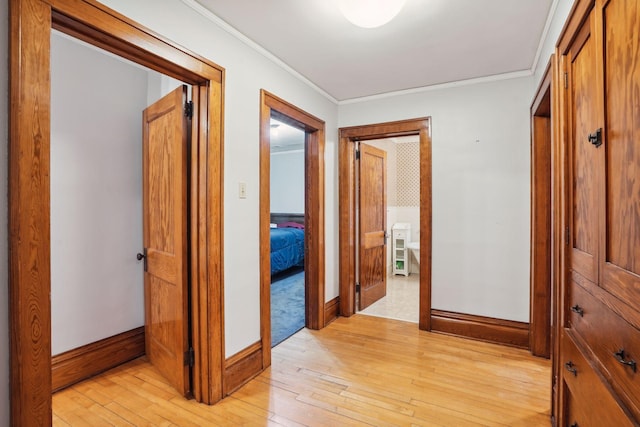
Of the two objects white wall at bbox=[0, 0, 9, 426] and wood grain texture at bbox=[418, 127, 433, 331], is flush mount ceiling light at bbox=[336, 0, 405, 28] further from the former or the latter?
wood grain texture at bbox=[418, 127, 433, 331]

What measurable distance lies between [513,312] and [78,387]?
336 centimetres

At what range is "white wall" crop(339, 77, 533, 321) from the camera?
2.83m

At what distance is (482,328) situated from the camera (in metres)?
2.96

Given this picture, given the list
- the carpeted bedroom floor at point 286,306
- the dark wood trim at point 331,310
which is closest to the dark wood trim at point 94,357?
the carpeted bedroom floor at point 286,306

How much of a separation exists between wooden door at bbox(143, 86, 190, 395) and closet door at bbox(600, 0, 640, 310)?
78.1 inches

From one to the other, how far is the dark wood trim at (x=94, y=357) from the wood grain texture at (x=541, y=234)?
3.18m

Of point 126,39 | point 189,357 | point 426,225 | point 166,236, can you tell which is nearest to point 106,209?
point 166,236

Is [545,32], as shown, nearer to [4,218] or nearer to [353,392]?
[353,392]

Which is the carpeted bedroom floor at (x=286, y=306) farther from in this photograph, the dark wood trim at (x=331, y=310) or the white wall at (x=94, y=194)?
the white wall at (x=94, y=194)

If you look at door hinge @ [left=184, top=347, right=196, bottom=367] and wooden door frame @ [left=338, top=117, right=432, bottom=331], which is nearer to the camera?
door hinge @ [left=184, top=347, right=196, bottom=367]

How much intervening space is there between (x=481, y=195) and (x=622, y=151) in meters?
2.05

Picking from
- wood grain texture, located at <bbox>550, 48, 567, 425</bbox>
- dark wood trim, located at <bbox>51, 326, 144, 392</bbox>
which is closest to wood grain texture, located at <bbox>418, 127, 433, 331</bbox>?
wood grain texture, located at <bbox>550, 48, 567, 425</bbox>

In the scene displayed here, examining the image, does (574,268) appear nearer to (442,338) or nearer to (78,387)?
(442,338)

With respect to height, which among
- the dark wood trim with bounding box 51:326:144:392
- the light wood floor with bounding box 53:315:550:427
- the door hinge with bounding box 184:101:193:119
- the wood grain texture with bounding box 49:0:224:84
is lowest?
the light wood floor with bounding box 53:315:550:427
